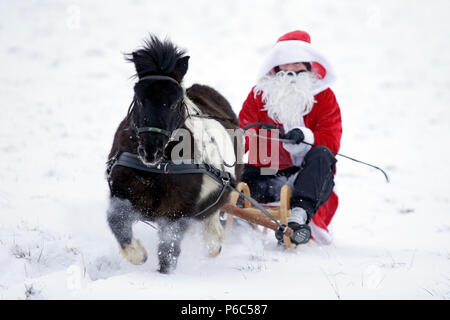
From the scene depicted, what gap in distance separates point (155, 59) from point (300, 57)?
1.97m

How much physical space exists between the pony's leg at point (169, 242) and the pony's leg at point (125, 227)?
0.14m

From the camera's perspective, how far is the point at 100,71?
12555mm

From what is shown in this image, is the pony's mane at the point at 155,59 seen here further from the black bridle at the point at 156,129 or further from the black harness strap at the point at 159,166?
the black harness strap at the point at 159,166

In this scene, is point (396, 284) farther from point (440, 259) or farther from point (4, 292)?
point (4, 292)

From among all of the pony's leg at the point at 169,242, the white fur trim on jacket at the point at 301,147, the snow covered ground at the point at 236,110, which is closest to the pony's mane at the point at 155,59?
the snow covered ground at the point at 236,110

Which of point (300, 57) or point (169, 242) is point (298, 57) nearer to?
point (300, 57)

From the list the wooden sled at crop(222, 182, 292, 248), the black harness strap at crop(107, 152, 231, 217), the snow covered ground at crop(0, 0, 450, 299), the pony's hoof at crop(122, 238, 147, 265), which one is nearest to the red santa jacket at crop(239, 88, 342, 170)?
the wooden sled at crop(222, 182, 292, 248)

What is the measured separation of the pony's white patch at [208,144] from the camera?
2977 mm

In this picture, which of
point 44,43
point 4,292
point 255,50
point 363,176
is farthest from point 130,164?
point 255,50

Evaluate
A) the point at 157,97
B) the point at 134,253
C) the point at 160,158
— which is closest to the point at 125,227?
the point at 134,253

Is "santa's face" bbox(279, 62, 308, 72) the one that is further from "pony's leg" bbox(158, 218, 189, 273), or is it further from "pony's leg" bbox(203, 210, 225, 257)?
"pony's leg" bbox(158, 218, 189, 273)

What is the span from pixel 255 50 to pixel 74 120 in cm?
900

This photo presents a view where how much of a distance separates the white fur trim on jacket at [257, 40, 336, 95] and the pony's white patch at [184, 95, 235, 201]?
1.26 metres
